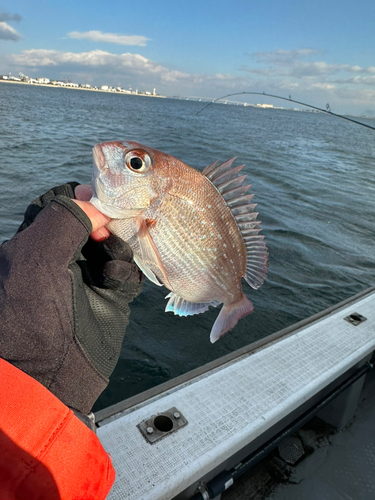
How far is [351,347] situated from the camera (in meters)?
2.63

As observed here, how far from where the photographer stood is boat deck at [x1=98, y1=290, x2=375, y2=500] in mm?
1624

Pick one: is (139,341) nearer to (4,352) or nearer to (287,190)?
(4,352)

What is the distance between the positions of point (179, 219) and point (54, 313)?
2.81ft

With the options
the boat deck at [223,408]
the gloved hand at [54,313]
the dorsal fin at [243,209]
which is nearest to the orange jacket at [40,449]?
the gloved hand at [54,313]

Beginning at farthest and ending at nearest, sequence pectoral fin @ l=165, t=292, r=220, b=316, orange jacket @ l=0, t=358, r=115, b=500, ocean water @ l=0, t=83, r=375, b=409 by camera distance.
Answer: ocean water @ l=0, t=83, r=375, b=409 < pectoral fin @ l=165, t=292, r=220, b=316 < orange jacket @ l=0, t=358, r=115, b=500

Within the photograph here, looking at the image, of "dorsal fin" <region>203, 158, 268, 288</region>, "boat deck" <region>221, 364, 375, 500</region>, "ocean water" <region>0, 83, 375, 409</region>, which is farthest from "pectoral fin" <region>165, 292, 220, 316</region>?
"ocean water" <region>0, 83, 375, 409</region>

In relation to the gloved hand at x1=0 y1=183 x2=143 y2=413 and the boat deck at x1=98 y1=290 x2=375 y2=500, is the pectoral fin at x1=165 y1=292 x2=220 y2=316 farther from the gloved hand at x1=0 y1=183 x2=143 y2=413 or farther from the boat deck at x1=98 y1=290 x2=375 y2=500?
the gloved hand at x1=0 y1=183 x2=143 y2=413

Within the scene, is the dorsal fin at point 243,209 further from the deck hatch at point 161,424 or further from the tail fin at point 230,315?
the deck hatch at point 161,424

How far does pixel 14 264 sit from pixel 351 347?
2562 mm

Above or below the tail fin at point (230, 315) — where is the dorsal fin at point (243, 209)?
above

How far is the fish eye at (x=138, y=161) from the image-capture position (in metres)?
1.79

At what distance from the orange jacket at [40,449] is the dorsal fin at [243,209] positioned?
58.2 inches

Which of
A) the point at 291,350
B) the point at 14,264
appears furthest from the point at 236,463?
the point at 14,264

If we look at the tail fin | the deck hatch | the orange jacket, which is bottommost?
the deck hatch
